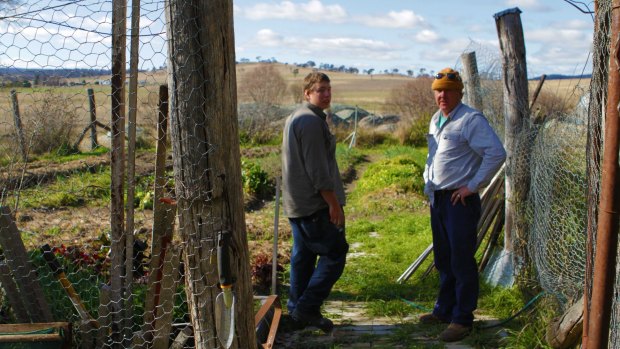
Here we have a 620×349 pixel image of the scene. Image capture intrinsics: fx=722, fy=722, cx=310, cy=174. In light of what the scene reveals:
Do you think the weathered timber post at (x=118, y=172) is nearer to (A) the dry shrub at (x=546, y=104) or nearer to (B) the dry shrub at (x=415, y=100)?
→ (A) the dry shrub at (x=546, y=104)

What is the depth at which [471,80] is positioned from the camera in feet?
24.8

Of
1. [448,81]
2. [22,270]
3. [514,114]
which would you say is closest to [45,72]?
[22,270]

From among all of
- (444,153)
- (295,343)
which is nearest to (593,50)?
(444,153)

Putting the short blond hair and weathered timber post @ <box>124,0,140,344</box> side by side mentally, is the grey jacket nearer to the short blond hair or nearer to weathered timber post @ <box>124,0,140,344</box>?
the short blond hair

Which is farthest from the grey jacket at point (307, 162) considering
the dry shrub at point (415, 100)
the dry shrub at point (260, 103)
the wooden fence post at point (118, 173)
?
the dry shrub at point (415, 100)

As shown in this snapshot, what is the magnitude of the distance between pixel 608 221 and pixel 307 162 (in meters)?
2.80

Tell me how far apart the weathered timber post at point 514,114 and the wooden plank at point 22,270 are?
4014mm

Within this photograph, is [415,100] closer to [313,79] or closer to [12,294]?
[313,79]

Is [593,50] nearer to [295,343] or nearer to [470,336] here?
[470,336]

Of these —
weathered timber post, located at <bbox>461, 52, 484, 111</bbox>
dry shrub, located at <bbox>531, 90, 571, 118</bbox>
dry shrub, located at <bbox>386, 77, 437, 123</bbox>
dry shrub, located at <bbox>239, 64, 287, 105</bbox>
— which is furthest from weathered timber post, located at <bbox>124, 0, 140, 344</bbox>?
dry shrub, located at <bbox>239, 64, 287, 105</bbox>

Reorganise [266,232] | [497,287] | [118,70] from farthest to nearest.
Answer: [266,232] < [497,287] < [118,70]

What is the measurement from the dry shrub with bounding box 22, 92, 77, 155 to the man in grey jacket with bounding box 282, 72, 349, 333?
5.33 feet

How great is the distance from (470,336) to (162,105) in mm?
3009

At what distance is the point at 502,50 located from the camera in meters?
6.60
